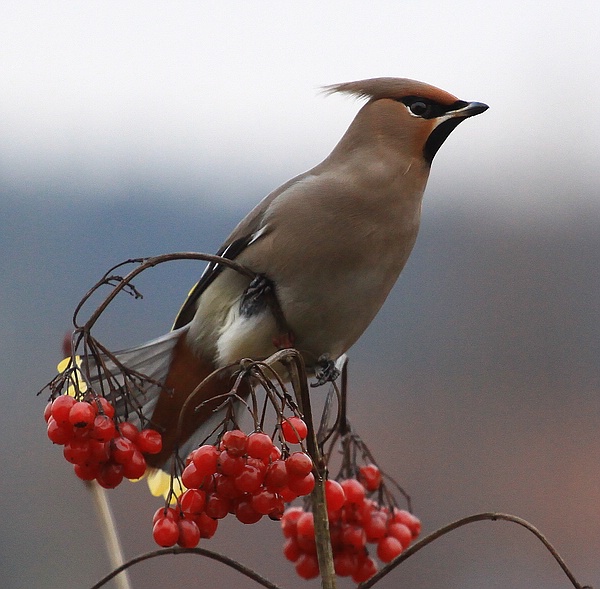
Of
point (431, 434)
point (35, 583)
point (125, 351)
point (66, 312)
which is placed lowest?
point (431, 434)

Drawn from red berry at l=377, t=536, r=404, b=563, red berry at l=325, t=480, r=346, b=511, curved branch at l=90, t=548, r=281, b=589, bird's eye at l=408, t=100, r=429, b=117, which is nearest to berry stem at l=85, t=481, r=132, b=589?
curved branch at l=90, t=548, r=281, b=589

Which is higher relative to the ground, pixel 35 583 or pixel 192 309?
pixel 192 309

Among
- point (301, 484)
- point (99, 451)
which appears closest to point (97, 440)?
point (99, 451)

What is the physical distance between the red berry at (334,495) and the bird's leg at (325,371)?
448 mm

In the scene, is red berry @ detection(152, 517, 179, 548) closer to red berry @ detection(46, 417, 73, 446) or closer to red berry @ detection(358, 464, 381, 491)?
red berry @ detection(46, 417, 73, 446)

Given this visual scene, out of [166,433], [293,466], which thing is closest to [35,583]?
[166,433]

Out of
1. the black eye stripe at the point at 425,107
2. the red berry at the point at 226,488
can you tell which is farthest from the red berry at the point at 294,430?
the black eye stripe at the point at 425,107

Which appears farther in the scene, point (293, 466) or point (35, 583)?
point (35, 583)

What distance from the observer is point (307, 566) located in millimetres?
2275

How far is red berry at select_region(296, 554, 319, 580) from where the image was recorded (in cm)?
227

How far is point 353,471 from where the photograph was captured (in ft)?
7.66

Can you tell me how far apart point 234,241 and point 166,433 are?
481mm

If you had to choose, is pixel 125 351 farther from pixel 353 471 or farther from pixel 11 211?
pixel 11 211

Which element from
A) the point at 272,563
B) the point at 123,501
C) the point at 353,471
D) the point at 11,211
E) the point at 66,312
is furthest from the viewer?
the point at 11,211
